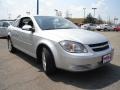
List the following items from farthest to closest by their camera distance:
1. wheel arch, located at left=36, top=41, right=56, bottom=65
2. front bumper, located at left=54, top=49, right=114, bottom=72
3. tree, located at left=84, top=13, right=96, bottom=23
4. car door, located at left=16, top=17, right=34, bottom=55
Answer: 1. tree, located at left=84, top=13, right=96, bottom=23
2. car door, located at left=16, top=17, right=34, bottom=55
3. wheel arch, located at left=36, top=41, right=56, bottom=65
4. front bumper, located at left=54, top=49, right=114, bottom=72

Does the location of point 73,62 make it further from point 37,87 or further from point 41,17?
point 41,17

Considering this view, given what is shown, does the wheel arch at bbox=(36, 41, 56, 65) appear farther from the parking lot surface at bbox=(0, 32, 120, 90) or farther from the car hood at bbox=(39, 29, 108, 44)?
the parking lot surface at bbox=(0, 32, 120, 90)

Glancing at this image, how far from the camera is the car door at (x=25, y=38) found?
591cm

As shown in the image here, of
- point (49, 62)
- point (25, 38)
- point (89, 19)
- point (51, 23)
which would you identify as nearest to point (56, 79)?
point (49, 62)

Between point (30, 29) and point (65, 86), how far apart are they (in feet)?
6.95

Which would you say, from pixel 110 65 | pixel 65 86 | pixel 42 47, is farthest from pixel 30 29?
pixel 110 65

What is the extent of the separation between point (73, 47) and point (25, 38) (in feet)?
7.37

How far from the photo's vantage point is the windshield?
18.6 ft

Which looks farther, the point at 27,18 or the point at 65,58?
the point at 27,18

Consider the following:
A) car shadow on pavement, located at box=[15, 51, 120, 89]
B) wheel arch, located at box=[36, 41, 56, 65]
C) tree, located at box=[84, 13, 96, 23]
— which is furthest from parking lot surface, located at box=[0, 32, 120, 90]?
tree, located at box=[84, 13, 96, 23]

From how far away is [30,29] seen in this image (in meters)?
5.70

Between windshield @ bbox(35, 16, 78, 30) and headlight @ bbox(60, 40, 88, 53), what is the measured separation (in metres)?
1.23

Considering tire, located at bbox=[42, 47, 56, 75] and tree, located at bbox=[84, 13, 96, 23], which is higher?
tree, located at bbox=[84, 13, 96, 23]

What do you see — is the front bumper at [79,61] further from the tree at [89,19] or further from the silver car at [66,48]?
the tree at [89,19]
